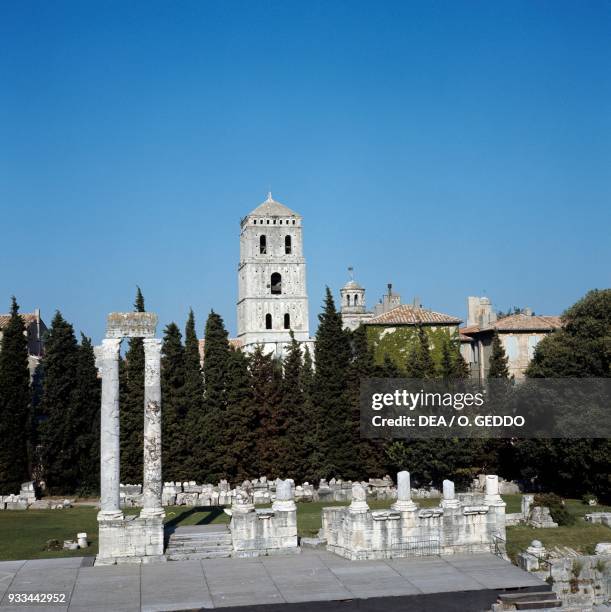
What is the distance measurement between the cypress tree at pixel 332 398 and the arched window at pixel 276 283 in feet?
134

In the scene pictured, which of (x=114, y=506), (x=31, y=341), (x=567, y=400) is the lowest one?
(x=114, y=506)

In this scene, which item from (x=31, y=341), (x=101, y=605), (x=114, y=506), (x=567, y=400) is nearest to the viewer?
(x=101, y=605)

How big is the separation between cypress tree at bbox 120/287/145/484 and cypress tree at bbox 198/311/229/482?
10.5ft

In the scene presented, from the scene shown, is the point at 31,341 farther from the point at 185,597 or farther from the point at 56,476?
the point at 185,597

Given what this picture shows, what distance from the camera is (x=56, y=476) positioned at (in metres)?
43.1

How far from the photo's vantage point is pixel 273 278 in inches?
3489

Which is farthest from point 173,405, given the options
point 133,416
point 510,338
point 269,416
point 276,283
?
point 276,283

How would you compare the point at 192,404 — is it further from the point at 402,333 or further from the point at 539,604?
the point at 539,604

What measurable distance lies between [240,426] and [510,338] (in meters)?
24.7

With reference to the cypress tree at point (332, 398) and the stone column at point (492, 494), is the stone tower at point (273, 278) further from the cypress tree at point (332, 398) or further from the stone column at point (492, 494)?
the stone column at point (492, 494)

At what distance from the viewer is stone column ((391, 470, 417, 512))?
25.4m

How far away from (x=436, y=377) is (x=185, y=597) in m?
26.9

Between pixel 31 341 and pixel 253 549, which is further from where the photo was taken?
pixel 31 341

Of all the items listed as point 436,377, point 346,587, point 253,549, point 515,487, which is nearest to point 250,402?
point 436,377
